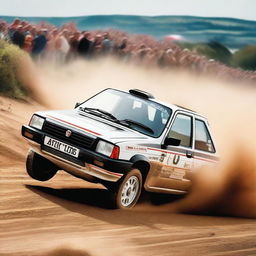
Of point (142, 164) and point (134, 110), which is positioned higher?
point (134, 110)

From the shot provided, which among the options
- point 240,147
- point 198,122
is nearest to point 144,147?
point 198,122

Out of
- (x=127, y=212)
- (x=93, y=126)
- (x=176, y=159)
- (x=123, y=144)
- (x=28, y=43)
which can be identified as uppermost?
(x=28, y=43)

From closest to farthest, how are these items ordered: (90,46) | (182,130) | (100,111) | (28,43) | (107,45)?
1. (100,111)
2. (182,130)
3. (28,43)
4. (90,46)
5. (107,45)

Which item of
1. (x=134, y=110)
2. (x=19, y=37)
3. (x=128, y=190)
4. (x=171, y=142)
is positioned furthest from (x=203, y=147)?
(x=19, y=37)

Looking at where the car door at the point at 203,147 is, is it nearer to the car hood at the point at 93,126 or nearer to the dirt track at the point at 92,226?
the dirt track at the point at 92,226

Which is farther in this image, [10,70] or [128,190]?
[10,70]

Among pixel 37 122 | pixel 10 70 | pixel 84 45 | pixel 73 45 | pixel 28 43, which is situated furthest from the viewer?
pixel 84 45

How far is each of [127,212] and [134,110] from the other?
1614 mm

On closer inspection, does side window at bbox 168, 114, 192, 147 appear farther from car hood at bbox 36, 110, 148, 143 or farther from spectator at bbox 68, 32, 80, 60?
spectator at bbox 68, 32, 80, 60

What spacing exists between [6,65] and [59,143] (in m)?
11.4

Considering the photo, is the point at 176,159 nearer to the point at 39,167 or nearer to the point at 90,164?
the point at 90,164

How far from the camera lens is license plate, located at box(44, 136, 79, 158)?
30.4 ft

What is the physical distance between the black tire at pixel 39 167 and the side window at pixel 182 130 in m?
1.80

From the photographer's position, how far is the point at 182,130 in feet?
34.7
